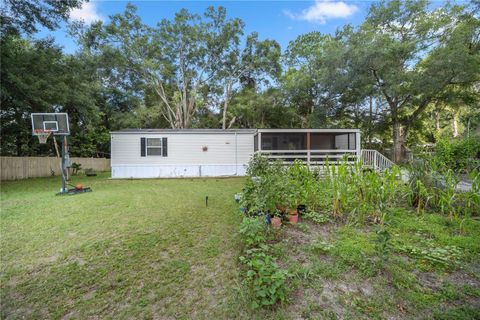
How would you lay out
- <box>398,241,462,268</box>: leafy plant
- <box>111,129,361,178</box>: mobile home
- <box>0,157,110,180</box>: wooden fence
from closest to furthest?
<box>398,241,462,268</box>: leafy plant → <box>0,157,110,180</box>: wooden fence → <box>111,129,361,178</box>: mobile home

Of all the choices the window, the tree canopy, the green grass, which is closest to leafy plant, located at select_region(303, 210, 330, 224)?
the green grass

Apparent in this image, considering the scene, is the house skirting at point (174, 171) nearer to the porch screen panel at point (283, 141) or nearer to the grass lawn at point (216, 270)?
the porch screen panel at point (283, 141)

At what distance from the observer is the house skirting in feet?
33.4

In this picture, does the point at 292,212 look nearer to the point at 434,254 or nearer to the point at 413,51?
the point at 434,254

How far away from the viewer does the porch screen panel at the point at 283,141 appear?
11531mm

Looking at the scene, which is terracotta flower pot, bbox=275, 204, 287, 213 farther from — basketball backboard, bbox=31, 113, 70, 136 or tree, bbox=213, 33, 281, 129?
tree, bbox=213, 33, 281, 129

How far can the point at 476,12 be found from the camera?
1170cm

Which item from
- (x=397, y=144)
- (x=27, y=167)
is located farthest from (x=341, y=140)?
(x=27, y=167)

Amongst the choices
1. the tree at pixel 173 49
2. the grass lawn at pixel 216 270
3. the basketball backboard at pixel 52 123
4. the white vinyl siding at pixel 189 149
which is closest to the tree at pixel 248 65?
the tree at pixel 173 49

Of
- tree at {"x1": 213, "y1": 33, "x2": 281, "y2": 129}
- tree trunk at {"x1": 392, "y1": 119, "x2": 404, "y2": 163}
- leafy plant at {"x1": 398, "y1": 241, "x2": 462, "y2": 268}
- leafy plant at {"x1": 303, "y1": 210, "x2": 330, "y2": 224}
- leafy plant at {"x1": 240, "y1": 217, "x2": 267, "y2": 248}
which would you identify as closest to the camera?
leafy plant at {"x1": 398, "y1": 241, "x2": 462, "y2": 268}

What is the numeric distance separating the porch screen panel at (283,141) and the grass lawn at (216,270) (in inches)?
320

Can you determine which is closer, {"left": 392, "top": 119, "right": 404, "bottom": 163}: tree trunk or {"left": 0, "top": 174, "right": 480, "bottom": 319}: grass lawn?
{"left": 0, "top": 174, "right": 480, "bottom": 319}: grass lawn

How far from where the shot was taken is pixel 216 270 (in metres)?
2.24

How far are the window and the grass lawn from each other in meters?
6.77
